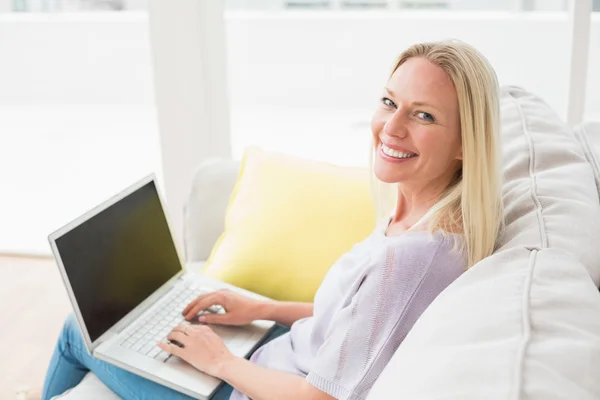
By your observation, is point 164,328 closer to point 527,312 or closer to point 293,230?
point 293,230

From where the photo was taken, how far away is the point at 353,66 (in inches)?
120

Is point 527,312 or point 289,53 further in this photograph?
point 289,53

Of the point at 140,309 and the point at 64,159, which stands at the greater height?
the point at 140,309

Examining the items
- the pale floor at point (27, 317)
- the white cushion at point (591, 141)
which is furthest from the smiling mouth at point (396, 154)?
the pale floor at point (27, 317)

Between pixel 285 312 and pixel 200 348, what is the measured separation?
9.9 inches

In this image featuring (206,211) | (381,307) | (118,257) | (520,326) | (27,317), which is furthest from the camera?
(27,317)

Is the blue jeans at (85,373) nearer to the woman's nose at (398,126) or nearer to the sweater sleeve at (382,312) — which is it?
the sweater sleeve at (382,312)

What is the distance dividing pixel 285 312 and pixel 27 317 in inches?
61.0

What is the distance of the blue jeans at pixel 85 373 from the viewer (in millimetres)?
1510

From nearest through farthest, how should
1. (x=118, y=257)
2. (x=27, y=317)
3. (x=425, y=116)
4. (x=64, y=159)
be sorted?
(x=425, y=116)
(x=118, y=257)
(x=27, y=317)
(x=64, y=159)

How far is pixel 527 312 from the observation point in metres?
0.85

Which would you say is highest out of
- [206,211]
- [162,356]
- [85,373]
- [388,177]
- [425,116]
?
[425,116]

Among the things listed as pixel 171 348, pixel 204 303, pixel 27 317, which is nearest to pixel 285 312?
pixel 204 303

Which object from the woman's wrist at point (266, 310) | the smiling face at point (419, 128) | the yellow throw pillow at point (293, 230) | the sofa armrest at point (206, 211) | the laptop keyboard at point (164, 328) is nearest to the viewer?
the smiling face at point (419, 128)
